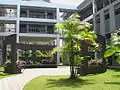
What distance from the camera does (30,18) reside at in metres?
51.4

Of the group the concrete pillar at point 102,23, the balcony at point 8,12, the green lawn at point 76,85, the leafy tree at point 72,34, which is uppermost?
the balcony at point 8,12

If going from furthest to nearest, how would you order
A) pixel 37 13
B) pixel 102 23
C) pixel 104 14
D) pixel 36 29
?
pixel 37 13 < pixel 36 29 < pixel 102 23 < pixel 104 14

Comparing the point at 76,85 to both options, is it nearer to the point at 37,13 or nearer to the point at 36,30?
the point at 36,30

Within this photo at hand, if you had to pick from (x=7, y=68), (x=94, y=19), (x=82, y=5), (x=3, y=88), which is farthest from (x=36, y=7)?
(x=3, y=88)

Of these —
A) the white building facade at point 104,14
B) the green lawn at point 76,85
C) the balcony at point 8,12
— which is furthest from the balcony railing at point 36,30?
the green lawn at point 76,85

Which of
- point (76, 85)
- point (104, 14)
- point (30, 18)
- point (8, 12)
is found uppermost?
point (8, 12)

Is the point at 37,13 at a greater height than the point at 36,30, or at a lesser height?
greater

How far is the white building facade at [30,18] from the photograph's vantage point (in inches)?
1978

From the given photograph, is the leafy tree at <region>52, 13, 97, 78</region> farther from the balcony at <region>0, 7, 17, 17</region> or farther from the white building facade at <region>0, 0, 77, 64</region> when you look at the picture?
the balcony at <region>0, 7, 17, 17</region>

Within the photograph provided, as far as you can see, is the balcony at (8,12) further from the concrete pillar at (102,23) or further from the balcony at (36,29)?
the concrete pillar at (102,23)

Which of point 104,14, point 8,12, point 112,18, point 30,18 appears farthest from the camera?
point 8,12

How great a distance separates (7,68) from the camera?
25.3 m

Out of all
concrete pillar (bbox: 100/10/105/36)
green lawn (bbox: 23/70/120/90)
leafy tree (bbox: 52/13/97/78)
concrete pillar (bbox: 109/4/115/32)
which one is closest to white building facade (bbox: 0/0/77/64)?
concrete pillar (bbox: 100/10/105/36)

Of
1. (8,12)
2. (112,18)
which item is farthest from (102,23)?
(8,12)
